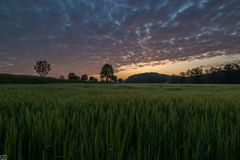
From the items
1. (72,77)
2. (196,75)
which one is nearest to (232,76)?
(196,75)

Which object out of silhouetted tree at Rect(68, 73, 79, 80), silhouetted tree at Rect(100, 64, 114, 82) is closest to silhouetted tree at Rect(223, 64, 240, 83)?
silhouetted tree at Rect(100, 64, 114, 82)

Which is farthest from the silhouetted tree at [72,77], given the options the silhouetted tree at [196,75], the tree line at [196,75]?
the silhouetted tree at [196,75]

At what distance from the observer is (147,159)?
3.37 feet

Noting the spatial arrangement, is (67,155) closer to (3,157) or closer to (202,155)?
(3,157)

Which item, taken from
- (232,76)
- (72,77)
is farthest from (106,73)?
(232,76)

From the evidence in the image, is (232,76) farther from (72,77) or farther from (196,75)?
(72,77)

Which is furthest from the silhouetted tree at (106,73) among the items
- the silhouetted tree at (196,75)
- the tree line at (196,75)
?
the silhouetted tree at (196,75)

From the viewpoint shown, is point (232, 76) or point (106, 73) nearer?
point (232, 76)

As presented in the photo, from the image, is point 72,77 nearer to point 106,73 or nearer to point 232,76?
point 106,73

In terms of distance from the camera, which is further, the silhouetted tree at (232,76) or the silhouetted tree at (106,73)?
the silhouetted tree at (106,73)

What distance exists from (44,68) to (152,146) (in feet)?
404

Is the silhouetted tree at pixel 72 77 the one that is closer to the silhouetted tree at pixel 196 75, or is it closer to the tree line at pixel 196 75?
the tree line at pixel 196 75

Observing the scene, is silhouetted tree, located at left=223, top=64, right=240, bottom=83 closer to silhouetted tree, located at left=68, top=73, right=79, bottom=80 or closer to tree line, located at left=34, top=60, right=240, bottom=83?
tree line, located at left=34, top=60, right=240, bottom=83

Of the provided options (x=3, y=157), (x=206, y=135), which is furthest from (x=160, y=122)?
(x=3, y=157)
